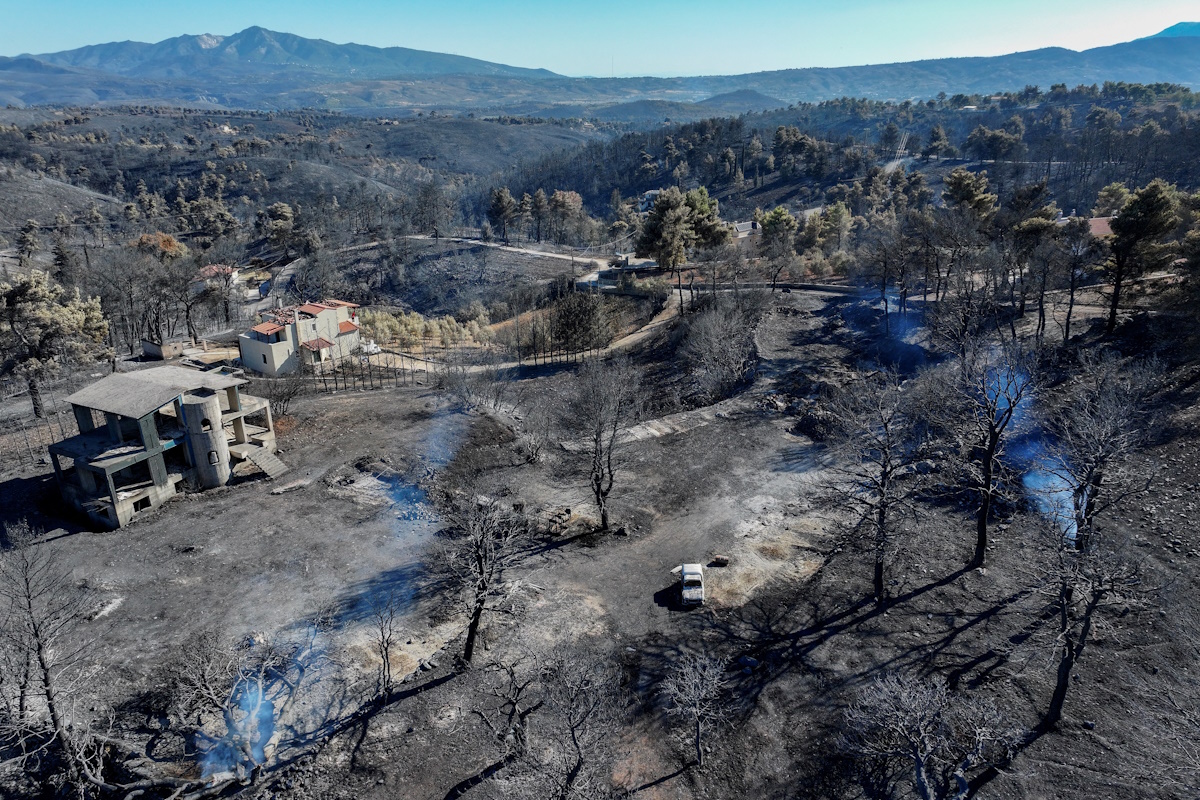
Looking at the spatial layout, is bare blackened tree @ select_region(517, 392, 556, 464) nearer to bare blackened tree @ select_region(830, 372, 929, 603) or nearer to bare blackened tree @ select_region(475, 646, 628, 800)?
bare blackened tree @ select_region(830, 372, 929, 603)

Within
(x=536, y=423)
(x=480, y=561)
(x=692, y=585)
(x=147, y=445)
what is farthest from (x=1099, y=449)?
(x=147, y=445)

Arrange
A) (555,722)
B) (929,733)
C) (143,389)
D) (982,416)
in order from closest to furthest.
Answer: (929,733) < (555,722) < (982,416) < (143,389)

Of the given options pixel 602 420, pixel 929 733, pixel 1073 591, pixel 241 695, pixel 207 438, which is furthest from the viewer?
pixel 207 438

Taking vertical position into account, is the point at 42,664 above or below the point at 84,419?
below

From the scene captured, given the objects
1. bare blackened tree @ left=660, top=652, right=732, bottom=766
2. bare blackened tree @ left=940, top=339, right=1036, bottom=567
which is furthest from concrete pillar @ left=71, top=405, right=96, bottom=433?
bare blackened tree @ left=940, top=339, right=1036, bottom=567

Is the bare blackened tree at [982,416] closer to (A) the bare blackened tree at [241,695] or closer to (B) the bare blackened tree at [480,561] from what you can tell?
(B) the bare blackened tree at [480,561]

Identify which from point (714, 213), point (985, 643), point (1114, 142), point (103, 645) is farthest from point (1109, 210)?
point (103, 645)

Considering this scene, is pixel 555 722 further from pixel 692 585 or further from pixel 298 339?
pixel 298 339

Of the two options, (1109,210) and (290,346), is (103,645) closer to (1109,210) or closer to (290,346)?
(290,346)
